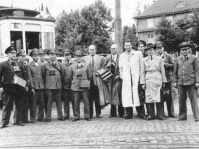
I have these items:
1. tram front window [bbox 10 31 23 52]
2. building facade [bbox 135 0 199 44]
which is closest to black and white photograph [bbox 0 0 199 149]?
tram front window [bbox 10 31 23 52]

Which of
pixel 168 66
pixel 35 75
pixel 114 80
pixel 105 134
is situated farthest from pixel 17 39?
pixel 105 134

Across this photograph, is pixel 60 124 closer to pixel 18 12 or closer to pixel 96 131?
pixel 96 131

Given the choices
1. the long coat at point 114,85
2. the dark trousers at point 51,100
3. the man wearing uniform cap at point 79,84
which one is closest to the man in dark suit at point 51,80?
the dark trousers at point 51,100

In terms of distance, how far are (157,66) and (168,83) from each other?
629mm

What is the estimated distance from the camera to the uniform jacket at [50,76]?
8.56 meters

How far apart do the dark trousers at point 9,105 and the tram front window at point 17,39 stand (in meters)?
4.26

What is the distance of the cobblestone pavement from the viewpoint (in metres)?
5.78

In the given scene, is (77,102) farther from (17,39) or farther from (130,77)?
(17,39)

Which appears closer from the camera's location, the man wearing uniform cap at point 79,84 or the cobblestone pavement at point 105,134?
the cobblestone pavement at point 105,134

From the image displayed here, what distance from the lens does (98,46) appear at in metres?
44.0

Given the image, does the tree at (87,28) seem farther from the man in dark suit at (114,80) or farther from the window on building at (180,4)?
the man in dark suit at (114,80)

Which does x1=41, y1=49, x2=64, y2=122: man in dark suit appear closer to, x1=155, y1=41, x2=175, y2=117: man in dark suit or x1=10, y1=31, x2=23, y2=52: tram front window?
x1=155, y1=41, x2=175, y2=117: man in dark suit

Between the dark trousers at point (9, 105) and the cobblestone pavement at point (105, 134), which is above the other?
the dark trousers at point (9, 105)

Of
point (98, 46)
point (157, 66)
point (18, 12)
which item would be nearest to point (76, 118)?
point (157, 66)
